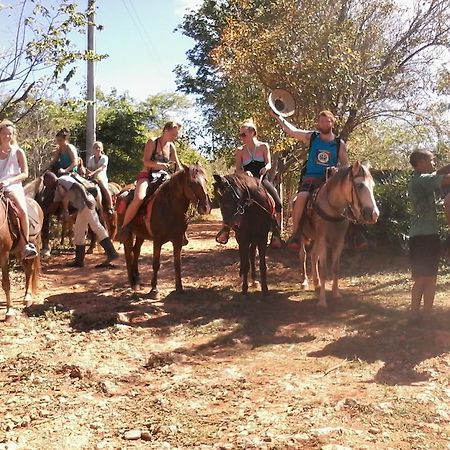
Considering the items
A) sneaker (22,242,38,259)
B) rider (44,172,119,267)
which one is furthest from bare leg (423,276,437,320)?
rider (44,172,119,267)

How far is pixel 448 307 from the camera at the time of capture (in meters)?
6.97

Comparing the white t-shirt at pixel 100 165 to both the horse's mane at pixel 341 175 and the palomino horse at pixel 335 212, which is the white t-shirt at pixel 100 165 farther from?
the horse's mane at pixel 341 175

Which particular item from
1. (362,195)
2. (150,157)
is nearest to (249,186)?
(150,157)

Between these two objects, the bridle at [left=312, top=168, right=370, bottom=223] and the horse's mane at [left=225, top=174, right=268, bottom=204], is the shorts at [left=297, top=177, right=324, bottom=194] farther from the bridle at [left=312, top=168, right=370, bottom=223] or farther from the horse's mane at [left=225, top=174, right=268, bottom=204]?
the horse's mane at [left=225, top=174, right=268, bottom=204]

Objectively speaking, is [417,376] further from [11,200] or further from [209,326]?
[11,200]

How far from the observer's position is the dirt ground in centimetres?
361

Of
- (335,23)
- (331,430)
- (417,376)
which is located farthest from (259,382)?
(335,23)

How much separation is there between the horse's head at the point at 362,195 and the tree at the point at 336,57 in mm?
5182

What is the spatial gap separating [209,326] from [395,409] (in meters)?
2.88

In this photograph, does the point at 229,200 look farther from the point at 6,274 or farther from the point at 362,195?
the point at 6,274

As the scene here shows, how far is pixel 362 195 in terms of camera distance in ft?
20.3

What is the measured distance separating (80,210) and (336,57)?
6.20 metres

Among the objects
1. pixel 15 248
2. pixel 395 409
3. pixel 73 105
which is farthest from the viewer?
pixel 73 105

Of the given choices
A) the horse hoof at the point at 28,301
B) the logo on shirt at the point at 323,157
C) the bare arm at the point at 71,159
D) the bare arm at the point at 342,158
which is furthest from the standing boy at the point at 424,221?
the bare arm at the point at 71,159
